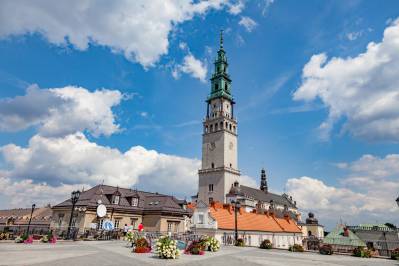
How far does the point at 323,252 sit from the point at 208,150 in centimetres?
5661

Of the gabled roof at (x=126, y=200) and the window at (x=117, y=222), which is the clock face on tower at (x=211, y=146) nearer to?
the gabled roof at (x=126, y=200)

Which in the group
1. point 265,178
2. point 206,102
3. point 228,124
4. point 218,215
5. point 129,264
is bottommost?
point 129,264

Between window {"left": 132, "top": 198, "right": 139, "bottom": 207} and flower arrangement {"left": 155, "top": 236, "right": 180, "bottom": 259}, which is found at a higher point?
window {"left": 132, "top": 198, "right": 139, "bottom": 207}

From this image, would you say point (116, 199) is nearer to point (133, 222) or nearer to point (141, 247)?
point (133, 222)

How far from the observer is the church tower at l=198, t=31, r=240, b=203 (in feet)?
251

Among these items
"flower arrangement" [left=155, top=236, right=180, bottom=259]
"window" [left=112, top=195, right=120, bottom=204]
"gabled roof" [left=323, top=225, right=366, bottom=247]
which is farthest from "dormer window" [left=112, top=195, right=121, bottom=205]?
"gabled roof" [left=323, top=225, right=366, bottom=247]

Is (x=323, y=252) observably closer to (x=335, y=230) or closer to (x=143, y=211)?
(x=143, y=211)

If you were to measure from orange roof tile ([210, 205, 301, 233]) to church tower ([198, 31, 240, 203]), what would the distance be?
18320mm

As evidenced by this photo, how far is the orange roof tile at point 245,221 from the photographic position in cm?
4394

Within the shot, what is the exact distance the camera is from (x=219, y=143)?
79.5 meters

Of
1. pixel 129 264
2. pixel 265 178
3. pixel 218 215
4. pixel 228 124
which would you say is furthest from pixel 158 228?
pixel 265 178

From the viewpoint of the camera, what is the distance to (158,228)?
4681 cm

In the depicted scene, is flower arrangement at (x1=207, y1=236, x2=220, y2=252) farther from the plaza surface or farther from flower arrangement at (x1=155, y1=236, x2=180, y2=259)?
flower arrangement at (x1=155, y1=236, x2=180, y2=259)

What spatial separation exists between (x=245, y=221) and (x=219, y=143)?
3343 cm
